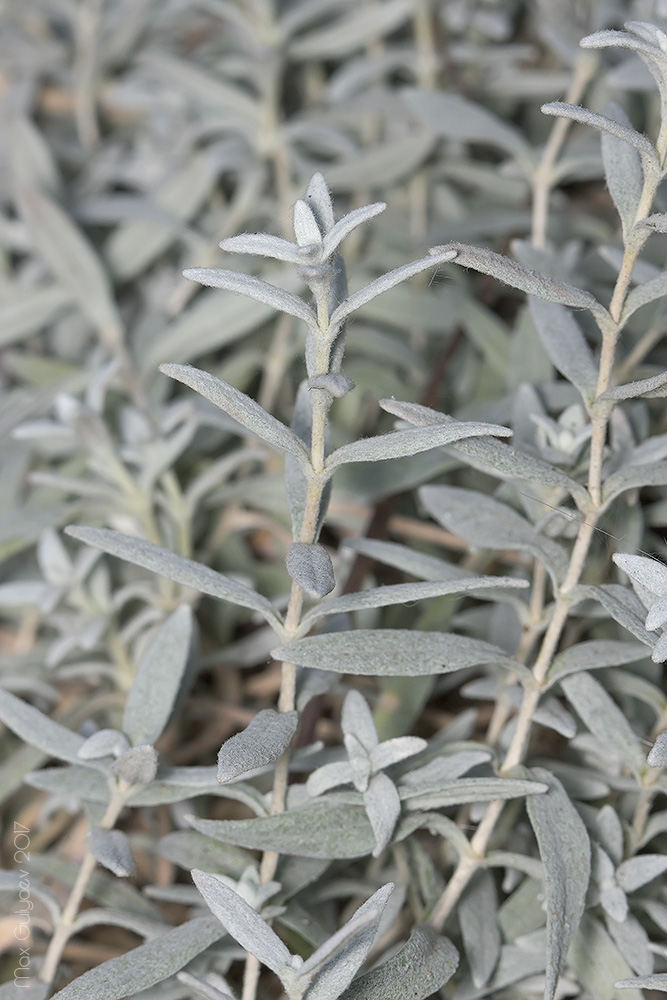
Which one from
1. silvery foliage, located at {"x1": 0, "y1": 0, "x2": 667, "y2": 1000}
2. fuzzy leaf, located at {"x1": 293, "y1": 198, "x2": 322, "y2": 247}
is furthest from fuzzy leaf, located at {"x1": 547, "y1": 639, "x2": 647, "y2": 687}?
fuzzy leaf, located at {"x1": 293, "y1": 198, "x2": 322, "y2": 247}

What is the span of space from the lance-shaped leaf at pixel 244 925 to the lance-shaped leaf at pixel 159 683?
0.16 meters

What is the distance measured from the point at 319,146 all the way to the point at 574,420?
2.30ft

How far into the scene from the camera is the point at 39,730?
28.3 inches

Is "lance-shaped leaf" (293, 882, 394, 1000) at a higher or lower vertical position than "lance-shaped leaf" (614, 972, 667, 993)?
higher

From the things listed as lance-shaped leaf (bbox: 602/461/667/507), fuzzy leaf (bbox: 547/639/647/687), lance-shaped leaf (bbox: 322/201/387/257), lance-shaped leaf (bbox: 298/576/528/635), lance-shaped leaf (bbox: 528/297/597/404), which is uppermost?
lance-shaped leaf (bbox: 322/201/387/257)

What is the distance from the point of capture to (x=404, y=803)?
2.23 ft

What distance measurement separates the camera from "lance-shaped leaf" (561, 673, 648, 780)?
2.27ft

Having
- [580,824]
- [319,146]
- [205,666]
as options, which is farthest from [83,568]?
[319,146]

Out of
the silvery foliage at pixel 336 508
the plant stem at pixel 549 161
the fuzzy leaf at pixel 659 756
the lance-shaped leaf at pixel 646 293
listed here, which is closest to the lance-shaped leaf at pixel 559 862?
the silvery foliage at pixel 336 508

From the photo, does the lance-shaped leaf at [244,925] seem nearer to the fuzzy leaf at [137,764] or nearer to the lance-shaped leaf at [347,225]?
the fuzzy leaf at [137,764]

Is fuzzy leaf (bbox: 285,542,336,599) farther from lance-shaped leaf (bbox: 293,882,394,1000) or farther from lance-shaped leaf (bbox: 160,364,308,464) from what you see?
lance-shaped leaf (bbox: 293,882,394,1000)

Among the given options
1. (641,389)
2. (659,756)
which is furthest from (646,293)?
(659,756)

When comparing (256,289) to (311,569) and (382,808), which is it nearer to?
(311,569)

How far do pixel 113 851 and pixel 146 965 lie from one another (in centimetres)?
8
